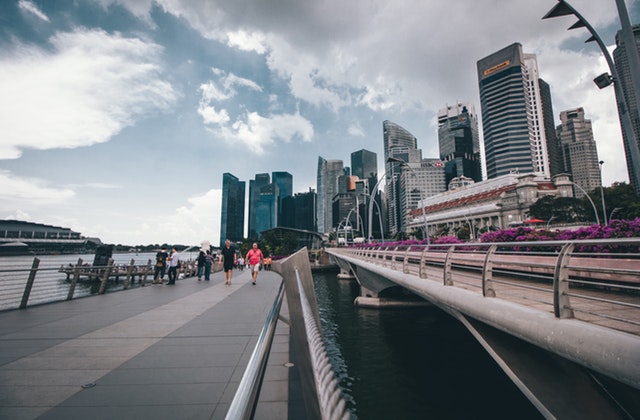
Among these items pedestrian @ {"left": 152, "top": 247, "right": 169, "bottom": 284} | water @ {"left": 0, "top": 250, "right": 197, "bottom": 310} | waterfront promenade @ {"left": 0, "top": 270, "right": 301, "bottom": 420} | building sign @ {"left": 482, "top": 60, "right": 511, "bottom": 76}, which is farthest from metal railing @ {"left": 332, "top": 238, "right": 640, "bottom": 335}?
building sign @ {"left": 482, "top": 60, "right": 511, "bottom": 76}

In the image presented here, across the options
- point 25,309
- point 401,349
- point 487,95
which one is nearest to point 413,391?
point 401,349

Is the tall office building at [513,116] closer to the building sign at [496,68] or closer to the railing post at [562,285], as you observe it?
the building sign at [496,68]

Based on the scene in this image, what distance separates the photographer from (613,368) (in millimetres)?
3227

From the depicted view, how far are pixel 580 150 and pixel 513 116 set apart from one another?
256ft

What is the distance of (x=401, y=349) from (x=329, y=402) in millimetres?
13440

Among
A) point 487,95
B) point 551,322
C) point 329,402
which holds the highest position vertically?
point 487,95

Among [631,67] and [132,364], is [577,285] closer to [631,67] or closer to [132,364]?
[631,67]

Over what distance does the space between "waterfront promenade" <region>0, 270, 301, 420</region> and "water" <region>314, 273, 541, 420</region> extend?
6.24 ft

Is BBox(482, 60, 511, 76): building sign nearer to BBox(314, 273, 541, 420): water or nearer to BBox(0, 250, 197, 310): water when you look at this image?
BBox(0, 250, 197, 310): water

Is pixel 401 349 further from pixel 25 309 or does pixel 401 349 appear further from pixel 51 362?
pixel 25 309

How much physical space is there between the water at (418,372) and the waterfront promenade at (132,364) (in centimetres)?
190

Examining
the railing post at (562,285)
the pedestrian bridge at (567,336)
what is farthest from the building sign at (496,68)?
the railing post at (562,285)

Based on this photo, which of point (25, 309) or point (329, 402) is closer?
point (329, 402)

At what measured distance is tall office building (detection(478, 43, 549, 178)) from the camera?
146500 mm
